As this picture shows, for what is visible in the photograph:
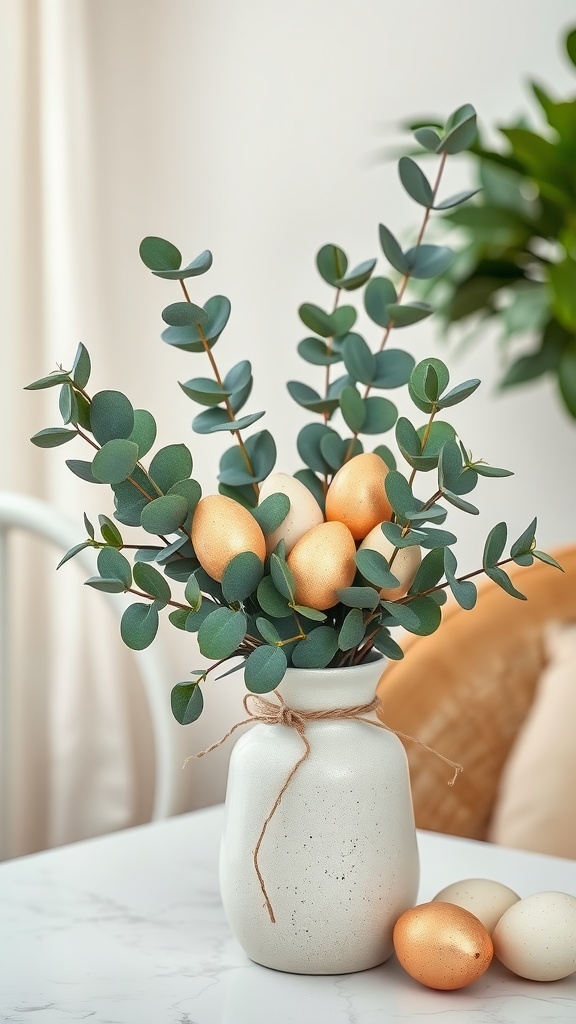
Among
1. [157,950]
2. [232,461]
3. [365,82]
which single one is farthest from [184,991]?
[365,82]

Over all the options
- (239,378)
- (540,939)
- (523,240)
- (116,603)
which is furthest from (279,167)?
(540,939)

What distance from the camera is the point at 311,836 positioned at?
57cm

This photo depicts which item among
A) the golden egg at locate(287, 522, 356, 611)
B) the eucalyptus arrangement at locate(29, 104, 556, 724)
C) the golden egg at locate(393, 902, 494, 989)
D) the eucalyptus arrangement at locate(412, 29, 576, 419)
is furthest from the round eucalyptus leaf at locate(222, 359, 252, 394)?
the eucalyptus arrangement at locate(412, 29, 576, 419)

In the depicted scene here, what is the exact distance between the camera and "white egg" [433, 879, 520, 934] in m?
0.60

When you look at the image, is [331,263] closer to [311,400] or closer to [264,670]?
[311,400]

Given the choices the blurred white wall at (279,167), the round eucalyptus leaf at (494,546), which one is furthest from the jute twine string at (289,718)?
the blurred white wall at (279,167)

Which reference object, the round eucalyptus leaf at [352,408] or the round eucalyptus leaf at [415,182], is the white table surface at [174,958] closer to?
the round eucalyptus leaf at [352,408]

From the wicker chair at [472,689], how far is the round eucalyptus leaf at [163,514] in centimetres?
62

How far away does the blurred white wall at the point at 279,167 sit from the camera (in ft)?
5.45

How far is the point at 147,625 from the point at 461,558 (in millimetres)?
1144

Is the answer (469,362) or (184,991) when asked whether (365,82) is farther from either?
(184,991)

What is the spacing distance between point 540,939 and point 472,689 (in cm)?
A: 62

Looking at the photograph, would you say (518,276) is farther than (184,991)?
Yes

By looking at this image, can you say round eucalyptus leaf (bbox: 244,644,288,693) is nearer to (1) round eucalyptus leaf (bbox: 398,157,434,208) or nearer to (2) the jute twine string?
(2) the jute twine string
